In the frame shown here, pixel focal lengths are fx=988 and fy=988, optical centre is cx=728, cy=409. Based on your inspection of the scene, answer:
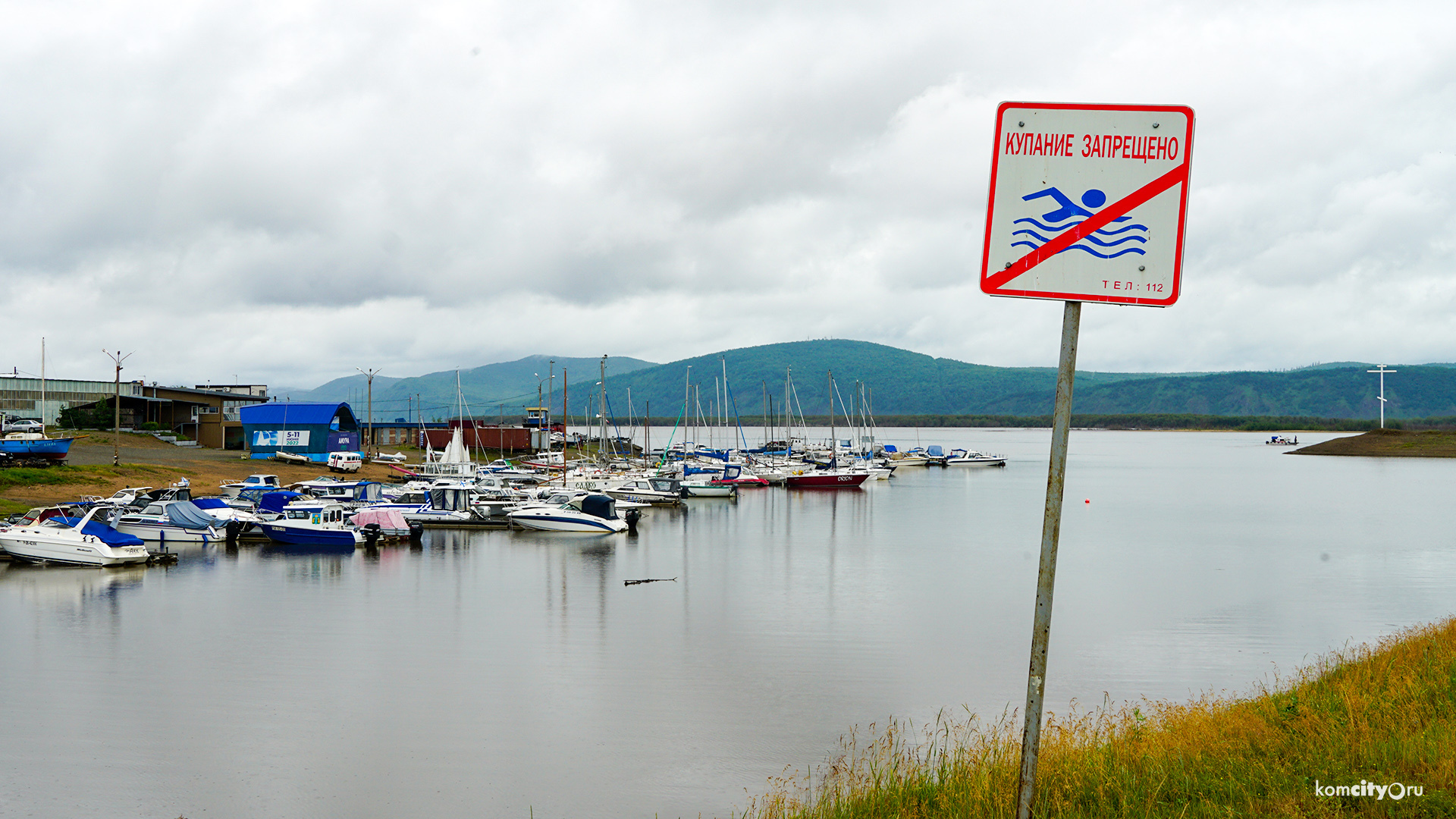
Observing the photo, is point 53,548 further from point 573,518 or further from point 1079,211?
point 1079,211

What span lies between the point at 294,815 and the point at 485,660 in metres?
9.15

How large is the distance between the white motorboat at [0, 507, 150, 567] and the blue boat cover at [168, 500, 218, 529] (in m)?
5.31

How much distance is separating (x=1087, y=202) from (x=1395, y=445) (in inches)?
6253

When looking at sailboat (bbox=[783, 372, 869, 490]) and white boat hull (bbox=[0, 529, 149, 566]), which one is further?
sailboat (bbox=[783, 372, 869, 490])

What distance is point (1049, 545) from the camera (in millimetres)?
4902

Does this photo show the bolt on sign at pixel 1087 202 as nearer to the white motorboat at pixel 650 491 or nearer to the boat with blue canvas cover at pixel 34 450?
the white motorboat at pixel 650 491

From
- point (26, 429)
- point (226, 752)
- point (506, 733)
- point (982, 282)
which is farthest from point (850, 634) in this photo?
point (26, 429)

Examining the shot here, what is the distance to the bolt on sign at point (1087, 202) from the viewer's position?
473cm

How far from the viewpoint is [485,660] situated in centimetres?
2247

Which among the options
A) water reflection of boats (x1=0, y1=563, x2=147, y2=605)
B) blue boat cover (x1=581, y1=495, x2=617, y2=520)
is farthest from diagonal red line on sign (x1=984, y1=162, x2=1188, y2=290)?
blue boat cover (x1=581, y1=495, x2=617, y2=520)

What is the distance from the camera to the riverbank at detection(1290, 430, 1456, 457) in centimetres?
12888

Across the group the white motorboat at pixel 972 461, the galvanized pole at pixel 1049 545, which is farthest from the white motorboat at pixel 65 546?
the white motorboat at pixel 972 461

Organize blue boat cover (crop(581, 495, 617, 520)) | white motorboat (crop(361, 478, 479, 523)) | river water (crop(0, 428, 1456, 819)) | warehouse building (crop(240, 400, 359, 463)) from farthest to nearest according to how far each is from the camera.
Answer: warehouse building (crop(240, 400, 359, 463)) → blue boat cover (crop(581, 495, 617, 520)) → white motorboat (crop(361, 478, 479, 523)) → river water (crop(0, 428, 1456, 819))

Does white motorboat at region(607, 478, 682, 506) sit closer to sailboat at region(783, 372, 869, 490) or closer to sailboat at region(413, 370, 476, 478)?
sailboat at region(413, 370, 476, 478)
